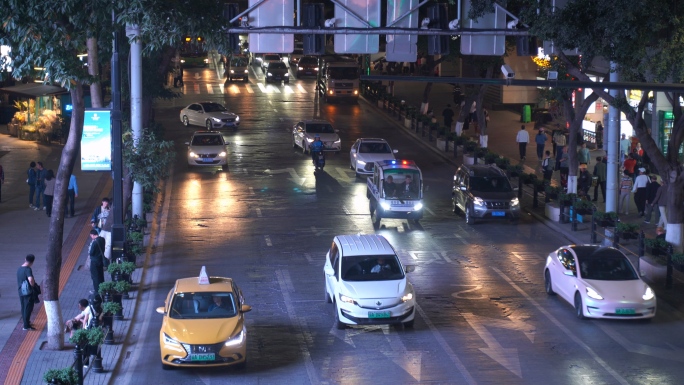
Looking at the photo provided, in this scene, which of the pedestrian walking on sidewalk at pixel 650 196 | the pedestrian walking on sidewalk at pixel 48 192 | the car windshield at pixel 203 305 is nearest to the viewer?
the car windshield at pixel 203 305

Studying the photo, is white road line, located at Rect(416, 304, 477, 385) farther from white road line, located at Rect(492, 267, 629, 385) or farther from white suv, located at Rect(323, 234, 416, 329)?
white road line, located at Rect(492, 267, 629, 385)

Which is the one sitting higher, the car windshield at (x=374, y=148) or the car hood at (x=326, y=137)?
the car hood at (x=326, y=137)

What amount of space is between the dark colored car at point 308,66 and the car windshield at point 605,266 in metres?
55.5

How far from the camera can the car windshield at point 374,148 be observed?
126 feet

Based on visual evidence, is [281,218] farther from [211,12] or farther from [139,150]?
[211,12]

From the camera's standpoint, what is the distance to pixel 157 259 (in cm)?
2520

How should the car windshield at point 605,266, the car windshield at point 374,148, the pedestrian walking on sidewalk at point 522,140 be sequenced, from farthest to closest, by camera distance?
the pedestrian walking on sidewalk at point 522,140, the car windshield at point 374,148, the car windshield at point 605,266

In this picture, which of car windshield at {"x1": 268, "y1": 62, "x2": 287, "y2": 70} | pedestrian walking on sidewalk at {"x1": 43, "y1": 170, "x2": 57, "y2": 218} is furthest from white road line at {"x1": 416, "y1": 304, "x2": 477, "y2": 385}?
car windshield at {"x1": 268, "y1": 62, "x2": 287, "y2": 70}

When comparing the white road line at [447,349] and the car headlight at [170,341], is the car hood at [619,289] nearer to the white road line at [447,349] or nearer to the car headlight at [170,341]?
the white road line at [447,349]

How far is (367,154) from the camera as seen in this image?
37938 millimetres

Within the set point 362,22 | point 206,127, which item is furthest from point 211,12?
point 206,127

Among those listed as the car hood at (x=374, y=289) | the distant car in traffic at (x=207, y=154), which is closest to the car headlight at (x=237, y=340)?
the car hood at (x=374, y=289)

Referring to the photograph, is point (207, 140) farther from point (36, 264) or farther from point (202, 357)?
point (202, 357)

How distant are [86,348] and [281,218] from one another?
14597 mm
